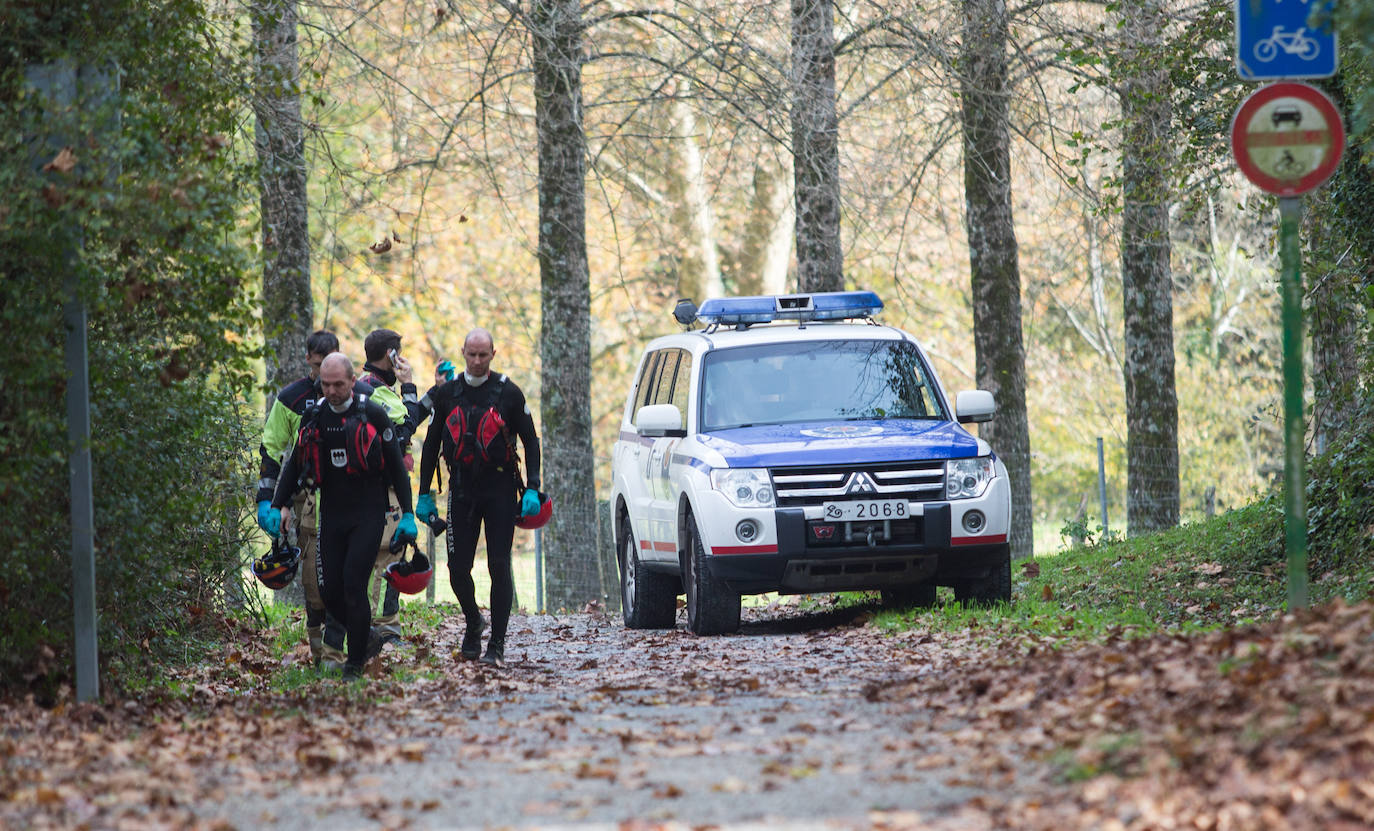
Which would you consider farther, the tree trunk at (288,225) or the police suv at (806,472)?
the tree trunk at (288,225)

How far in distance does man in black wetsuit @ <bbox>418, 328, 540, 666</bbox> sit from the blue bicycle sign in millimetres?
4839

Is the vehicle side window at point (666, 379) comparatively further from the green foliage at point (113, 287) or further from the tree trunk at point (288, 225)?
the green foliage at point (113, 287)

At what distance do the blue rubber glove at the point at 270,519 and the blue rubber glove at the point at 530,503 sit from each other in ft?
4.96

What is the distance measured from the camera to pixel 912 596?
498 inches

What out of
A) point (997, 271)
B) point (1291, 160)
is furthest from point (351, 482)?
point (997, 271)

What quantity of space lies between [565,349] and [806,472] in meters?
7.57

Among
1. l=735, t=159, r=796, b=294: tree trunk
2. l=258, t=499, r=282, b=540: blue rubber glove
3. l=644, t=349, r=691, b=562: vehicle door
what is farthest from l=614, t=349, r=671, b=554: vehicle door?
l=735, t=159, r=796, b=294: tree trunk

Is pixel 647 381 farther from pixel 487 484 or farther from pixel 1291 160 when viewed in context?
pixel 1291 160

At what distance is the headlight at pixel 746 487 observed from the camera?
35.4 feet

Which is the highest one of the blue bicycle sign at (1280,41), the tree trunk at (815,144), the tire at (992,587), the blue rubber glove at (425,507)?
the tree trunk at (815,144)

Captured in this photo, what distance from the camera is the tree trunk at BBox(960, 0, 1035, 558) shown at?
17.2 metres

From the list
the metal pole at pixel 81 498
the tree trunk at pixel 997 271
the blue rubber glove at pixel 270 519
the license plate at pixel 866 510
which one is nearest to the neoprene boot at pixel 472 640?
the blue rubber glove at pixel 270 519

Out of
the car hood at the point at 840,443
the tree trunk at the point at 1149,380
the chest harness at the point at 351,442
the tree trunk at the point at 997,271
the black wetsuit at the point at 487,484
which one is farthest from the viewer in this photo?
the tree trunk at the point at 1149,380

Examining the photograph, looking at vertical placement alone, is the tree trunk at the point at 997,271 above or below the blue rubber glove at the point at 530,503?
above
